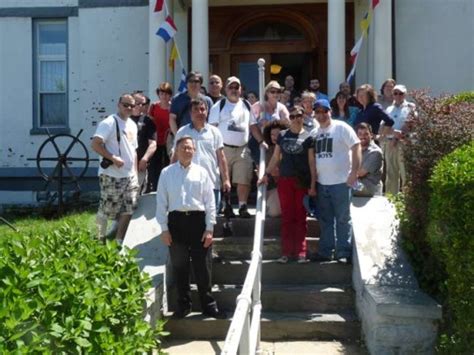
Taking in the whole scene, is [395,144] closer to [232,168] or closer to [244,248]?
[232,168]

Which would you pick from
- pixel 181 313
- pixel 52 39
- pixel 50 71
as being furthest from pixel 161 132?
pixel 52 39

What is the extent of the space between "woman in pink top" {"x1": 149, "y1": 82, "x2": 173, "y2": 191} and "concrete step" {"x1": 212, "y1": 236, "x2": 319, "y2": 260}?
1.89m

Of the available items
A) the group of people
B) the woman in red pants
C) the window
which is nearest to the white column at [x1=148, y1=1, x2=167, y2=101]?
the window

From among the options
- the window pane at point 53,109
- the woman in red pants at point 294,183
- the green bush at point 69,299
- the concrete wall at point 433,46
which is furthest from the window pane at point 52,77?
the green bush at point 69,299

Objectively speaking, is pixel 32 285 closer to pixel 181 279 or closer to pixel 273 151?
pixel 181 279

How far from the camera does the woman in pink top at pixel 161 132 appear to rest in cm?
866

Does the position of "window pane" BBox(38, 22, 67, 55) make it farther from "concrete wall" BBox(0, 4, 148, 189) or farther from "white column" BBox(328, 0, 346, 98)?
"white column" BBox(328, 0, 346, 98)

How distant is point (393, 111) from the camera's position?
9188 millimetres

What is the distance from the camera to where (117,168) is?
7.13m

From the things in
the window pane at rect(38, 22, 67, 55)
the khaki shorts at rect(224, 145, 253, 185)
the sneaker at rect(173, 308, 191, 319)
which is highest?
the window pane at rect(38, 22, 67, 55)

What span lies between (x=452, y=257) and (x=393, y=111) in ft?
15.3

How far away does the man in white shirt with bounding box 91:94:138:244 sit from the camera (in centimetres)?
713

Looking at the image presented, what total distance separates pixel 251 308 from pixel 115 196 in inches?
95.8

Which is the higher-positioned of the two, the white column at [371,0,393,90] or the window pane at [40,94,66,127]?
the white column at [371,0,393,90]
